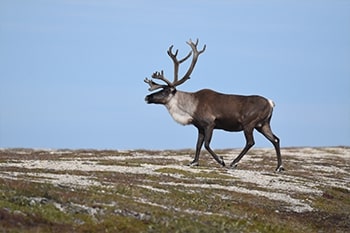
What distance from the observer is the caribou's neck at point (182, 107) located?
43.5 meters

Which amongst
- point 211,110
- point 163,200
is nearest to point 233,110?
point 211,110

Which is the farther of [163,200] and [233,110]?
[233,110]

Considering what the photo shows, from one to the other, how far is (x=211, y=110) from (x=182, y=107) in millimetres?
1794

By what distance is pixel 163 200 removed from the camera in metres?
28.1

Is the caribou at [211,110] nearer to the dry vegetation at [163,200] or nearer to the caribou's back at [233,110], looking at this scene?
the caribou's back at [233,110]

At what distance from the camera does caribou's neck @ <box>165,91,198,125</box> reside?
143 ft

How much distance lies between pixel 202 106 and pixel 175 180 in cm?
828

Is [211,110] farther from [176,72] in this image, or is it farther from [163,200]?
[163,200]

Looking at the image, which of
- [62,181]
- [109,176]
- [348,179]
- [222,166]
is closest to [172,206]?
[62,181]

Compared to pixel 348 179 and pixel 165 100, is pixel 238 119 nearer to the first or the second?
pixel 165 100

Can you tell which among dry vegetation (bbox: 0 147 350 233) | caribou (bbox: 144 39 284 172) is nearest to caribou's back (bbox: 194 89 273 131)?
caribou (bbox: 144 39 284 172)

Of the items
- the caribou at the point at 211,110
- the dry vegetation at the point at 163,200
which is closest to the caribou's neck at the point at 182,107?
the caribou at the point at 211,110

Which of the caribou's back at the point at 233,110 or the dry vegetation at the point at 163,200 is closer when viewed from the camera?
the dry vegetation at the point at 163,200

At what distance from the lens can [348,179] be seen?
4881 cm
